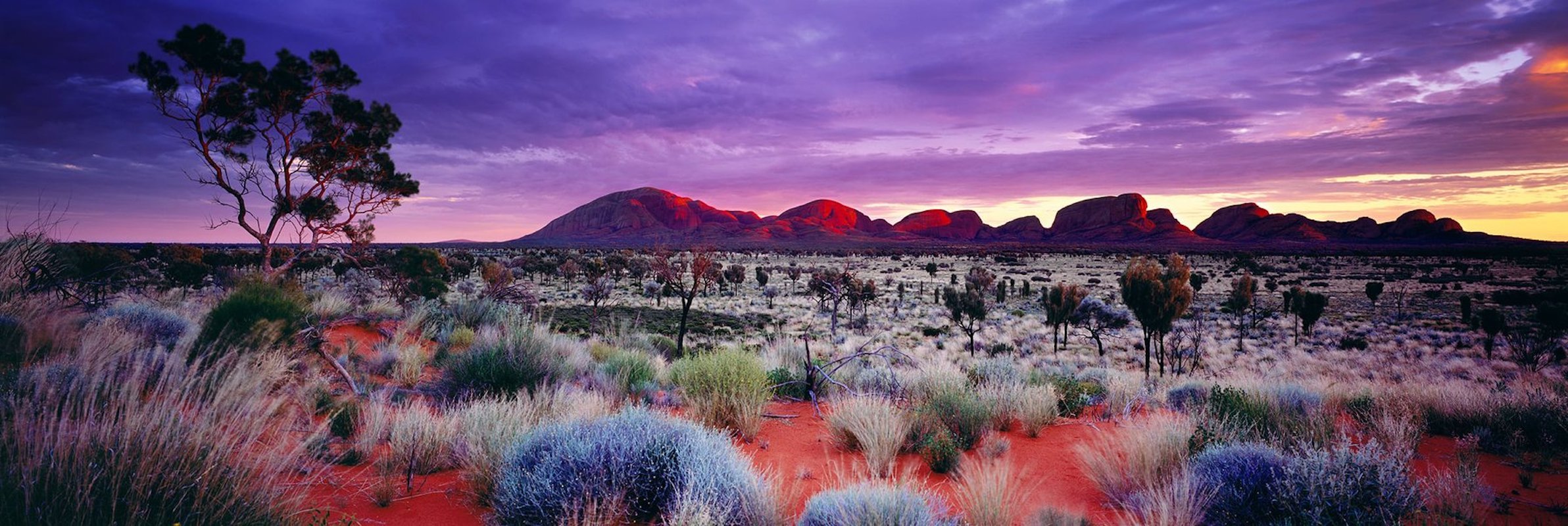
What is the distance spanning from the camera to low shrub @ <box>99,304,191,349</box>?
7632mm

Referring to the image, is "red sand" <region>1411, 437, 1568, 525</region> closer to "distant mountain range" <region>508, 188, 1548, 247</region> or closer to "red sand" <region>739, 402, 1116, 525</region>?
"red sand" <region>739, 402, 1116, 525</region>

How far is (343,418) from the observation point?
5895 millimetres

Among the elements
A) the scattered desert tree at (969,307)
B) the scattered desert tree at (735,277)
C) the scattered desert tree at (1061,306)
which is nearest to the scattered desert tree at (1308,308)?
the scattered desert tree at (1061,306)

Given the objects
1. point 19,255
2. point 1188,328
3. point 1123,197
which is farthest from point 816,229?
point 19,255

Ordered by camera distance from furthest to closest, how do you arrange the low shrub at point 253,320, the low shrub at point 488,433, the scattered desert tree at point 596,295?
the scattered desert tree at point 596,295 → the low shrub at point 253,320 → the low shrub at point 488,433

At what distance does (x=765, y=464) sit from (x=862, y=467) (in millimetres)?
920

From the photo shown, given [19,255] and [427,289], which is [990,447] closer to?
[19,255]

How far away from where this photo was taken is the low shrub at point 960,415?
626cm

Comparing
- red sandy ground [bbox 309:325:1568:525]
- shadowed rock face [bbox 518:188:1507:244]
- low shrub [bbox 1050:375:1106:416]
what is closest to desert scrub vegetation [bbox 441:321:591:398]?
red sandy ground [bbox 309:325:1568:525]

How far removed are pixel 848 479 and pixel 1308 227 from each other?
203135 millimetres

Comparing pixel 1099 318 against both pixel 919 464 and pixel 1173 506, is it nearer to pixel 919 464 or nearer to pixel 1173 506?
pixel 919 464

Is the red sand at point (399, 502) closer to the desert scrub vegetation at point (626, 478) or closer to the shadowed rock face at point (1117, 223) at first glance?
the desert scrub vegetation at point (626, 478)

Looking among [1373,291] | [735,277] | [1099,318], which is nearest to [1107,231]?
[1373,291]

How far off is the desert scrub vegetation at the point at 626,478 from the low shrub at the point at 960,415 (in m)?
2.80
